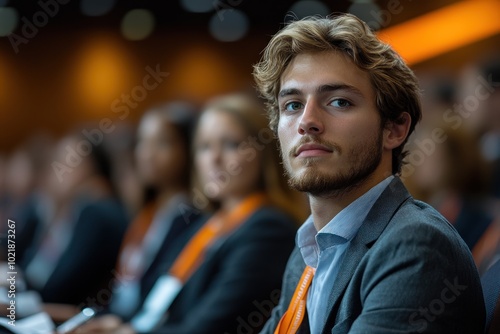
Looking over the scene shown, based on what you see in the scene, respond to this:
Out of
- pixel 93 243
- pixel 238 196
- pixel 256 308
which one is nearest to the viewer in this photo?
pixel 256 308

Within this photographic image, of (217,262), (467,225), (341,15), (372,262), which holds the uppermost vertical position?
(341,15)

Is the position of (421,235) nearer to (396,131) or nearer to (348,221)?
Answer: (348,221)

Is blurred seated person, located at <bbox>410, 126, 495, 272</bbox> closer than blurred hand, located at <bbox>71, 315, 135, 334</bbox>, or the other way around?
blurred hand, located at <bbox>71, 315, 135, 334</bbox>

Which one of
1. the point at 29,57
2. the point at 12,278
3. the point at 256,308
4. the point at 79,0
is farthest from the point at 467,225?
the point at 29,57

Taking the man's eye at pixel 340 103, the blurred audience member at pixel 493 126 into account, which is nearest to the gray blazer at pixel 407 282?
the man's eye at pixel 340 103

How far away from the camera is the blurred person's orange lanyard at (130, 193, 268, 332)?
86.4 inches

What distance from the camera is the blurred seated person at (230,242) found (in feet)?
6.71

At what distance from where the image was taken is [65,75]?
6309 mm

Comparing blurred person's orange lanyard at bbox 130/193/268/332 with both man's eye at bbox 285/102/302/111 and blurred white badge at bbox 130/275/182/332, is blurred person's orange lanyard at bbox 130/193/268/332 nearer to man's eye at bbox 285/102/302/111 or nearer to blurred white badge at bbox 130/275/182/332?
blurred white badge at bbox 130/275/182/332

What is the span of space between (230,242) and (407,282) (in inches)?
45.6

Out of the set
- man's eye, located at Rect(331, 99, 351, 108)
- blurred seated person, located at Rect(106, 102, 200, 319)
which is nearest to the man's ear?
man's eye, located at Rect(331, 99, 351, 108)

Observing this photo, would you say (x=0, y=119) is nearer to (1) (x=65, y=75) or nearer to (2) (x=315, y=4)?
(1) (x=65, y=75)

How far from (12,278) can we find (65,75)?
178 inches

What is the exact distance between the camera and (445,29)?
5.04 m
